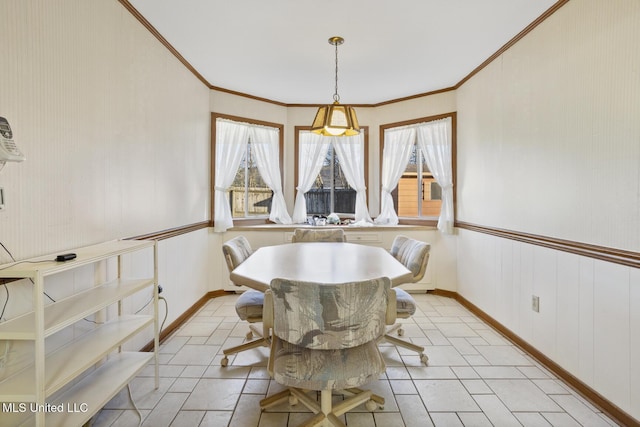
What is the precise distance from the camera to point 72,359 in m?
1.43

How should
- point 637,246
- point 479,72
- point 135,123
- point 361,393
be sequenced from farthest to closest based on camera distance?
point 479,72 < point 135,123 < point 361,393 < point 637,246

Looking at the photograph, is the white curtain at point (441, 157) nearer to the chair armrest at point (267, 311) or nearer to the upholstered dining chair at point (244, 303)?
the upholstered dining chair at point (244, 303)

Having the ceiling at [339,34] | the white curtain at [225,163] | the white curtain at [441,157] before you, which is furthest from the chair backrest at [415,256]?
the white curtain at [225,163]

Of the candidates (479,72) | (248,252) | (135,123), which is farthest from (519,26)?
(135,123)

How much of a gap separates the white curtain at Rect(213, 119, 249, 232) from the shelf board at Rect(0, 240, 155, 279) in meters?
2.05

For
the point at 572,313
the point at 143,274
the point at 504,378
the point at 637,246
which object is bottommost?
the point at 504,378

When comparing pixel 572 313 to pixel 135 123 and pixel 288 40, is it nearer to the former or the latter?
pixel 288 40

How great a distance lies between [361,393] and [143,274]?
180cm

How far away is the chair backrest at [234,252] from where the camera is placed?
7.93 feet

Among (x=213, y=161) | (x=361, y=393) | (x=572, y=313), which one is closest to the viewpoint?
(x=361, y=393)

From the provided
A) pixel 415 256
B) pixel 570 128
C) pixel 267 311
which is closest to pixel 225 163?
pixel 415 256

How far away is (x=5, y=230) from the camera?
53.9 inches

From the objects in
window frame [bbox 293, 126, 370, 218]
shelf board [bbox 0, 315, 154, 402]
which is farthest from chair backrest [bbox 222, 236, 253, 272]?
window frame [bbox 293, 126, 370, 218]

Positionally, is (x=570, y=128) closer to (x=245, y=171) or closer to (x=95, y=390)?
(x=95, y=390)
